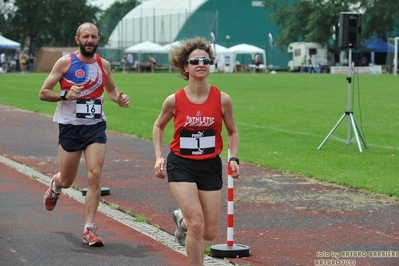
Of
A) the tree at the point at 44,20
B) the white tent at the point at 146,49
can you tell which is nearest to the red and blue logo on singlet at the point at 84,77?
the white tent at the point at 146,49

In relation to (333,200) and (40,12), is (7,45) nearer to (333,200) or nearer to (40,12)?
(40,12)

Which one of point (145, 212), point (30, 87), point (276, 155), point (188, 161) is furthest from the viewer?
point (30, 87)

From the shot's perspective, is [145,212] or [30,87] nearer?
[145,212]

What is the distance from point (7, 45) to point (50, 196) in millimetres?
61374

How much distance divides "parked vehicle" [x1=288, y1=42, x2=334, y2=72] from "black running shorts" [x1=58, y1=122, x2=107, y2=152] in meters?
76.4

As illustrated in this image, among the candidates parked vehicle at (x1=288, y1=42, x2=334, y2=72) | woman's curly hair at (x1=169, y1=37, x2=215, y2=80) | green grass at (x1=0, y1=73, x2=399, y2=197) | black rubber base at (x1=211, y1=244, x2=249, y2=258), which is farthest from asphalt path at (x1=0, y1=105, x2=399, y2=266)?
parked vehicle at (x1=288, y1=42, x2=334, y2=72)

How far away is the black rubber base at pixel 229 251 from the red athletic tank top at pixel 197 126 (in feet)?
4.21

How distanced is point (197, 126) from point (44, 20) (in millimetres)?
89197

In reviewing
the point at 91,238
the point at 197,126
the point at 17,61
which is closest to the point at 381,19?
the point at 17,61

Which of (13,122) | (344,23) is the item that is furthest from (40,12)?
(344,23)

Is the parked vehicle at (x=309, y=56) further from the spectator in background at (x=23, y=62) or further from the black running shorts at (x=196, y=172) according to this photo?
the black running shorts at (x=196, y=172)

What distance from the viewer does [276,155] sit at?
664 inches

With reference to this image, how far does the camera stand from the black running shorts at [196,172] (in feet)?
23.2

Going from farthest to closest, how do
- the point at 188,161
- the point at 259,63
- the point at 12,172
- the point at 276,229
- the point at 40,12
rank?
the point at 40,12, the point at 259,63, the point at 12,172, the point at 276,229, the point at 188,161
